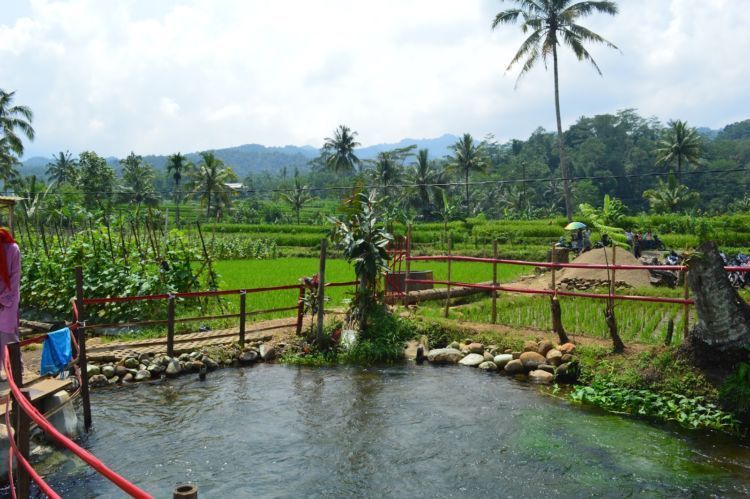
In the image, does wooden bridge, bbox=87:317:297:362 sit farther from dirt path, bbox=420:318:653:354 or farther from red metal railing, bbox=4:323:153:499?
red metal railing, bbox=4:323:153:499

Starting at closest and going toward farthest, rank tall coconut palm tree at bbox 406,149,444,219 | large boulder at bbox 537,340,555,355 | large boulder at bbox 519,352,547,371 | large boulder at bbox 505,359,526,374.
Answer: large boulder at bbox 519,352,547,371
large boulder at bbox 505,359,526,374
large boulder at bbox 537,340,555,355
tall coconut palm tree at bbox 406,149,444,219

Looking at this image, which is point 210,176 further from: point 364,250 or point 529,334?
point 529,334

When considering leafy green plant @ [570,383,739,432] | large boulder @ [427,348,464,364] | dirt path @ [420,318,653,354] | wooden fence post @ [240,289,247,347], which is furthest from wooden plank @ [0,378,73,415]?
dirt path @ [420,318,653,354]

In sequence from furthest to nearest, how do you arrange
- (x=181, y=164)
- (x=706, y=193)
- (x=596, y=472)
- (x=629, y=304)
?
(x=706, y=193), (x=181, y=164), (x=629, y=304), (x=596, y=472)

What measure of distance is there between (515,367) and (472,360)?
775 millimetres

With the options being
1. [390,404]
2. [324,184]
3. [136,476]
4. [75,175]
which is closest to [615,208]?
[390,404]

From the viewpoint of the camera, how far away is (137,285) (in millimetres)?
11688

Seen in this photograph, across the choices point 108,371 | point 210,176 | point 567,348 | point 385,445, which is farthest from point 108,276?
point 210,176

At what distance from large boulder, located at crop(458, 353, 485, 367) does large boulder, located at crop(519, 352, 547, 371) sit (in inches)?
30.9

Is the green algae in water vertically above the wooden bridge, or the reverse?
the wooden bridge

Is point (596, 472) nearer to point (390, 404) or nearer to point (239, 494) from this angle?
point (390, 404)

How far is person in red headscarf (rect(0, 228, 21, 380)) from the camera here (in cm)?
639

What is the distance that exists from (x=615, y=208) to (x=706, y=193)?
58.4 metres

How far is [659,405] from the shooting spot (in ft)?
25.3
